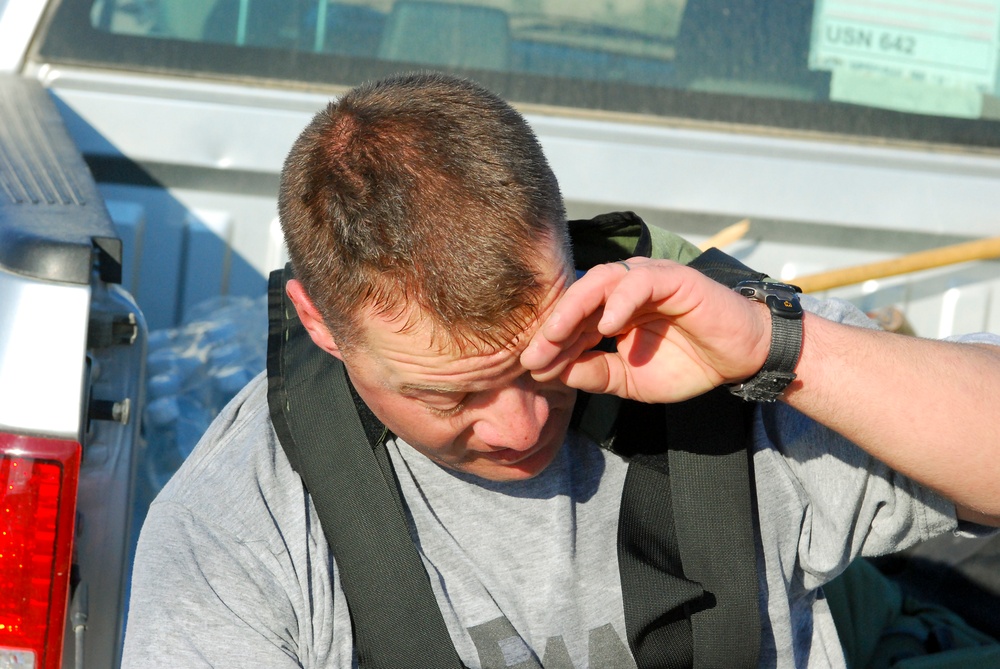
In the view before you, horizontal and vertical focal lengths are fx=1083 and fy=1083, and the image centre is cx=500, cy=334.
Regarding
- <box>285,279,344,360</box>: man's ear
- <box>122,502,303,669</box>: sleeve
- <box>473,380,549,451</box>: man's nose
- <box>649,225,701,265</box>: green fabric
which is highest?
<box>649,225,701,265</box>: green fabric

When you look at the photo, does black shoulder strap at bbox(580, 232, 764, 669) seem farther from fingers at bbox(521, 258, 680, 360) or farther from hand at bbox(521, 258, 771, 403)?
fingers at bbox(521, 258, 680, 360)

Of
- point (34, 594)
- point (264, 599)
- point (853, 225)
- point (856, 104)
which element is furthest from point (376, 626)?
point (856, 104)

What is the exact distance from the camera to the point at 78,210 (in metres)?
1.60

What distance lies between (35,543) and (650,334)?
0.86 metres

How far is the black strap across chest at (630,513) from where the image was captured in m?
1.44

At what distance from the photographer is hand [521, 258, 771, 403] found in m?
1.32

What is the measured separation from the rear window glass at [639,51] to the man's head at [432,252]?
3.53 ft

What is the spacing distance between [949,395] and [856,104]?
1.36 metres

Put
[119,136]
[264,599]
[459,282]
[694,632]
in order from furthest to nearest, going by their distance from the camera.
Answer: [119,136], [694,632], [264,599], [459,282]

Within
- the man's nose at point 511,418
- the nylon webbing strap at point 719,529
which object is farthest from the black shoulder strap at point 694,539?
the man's nose at point 511,418

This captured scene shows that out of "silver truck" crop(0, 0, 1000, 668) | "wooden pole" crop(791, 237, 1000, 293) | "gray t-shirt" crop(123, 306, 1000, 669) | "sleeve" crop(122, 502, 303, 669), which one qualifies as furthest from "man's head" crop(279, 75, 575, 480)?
"wooden pole" crop(791, 237, 1000, 293)

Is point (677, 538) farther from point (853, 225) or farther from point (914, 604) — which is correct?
point (853, 225)

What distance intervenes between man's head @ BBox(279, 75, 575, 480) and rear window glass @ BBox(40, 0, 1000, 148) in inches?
42.4

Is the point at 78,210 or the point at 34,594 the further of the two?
the point at 78,210
